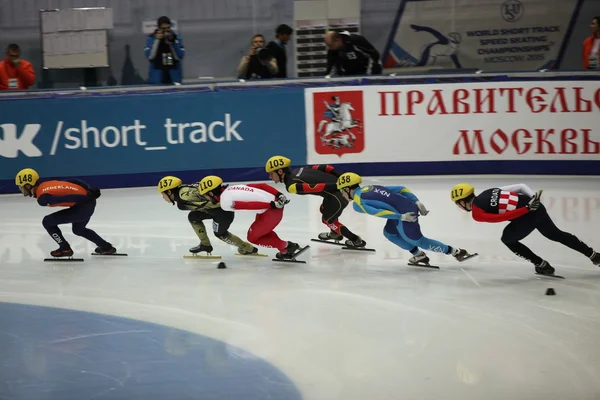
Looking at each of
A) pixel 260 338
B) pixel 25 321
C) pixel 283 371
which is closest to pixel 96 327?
pixel 25 321

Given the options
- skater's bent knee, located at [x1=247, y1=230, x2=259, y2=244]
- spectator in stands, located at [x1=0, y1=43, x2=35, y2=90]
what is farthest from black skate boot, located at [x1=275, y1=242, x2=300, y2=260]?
spectator in stands, located at [x1=0, y1=43, x2=35, y2=90]

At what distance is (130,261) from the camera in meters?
10.1

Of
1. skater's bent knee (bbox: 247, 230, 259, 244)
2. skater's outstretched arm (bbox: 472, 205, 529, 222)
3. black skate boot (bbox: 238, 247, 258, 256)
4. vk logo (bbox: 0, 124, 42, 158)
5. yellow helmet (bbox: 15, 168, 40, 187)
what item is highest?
vk logo (bbox: 0, 124, 42, 158)

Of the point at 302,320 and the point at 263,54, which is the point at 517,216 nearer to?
the point at 302,320

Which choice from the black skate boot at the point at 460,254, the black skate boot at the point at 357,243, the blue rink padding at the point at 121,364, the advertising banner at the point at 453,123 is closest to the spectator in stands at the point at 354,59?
the advertising banner at the point at 453,123

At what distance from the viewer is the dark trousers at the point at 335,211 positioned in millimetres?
10312

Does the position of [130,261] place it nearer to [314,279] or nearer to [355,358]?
[314,279]

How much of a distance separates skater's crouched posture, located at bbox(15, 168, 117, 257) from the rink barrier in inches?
155

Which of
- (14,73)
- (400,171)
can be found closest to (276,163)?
(400,171)

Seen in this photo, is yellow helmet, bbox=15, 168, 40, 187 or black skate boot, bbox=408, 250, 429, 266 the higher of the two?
yellow helmet, bbox=15, 168, 40, 187

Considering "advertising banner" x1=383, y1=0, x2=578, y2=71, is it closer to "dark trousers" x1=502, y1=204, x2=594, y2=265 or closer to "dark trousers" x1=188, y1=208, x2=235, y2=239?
"dark trousers" x1=188, y1=208, x2=235, y2=239

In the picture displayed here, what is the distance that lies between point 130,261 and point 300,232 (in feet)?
7.16

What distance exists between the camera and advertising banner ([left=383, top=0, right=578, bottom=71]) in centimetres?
1684

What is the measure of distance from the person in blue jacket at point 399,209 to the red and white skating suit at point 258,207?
0.84 m
